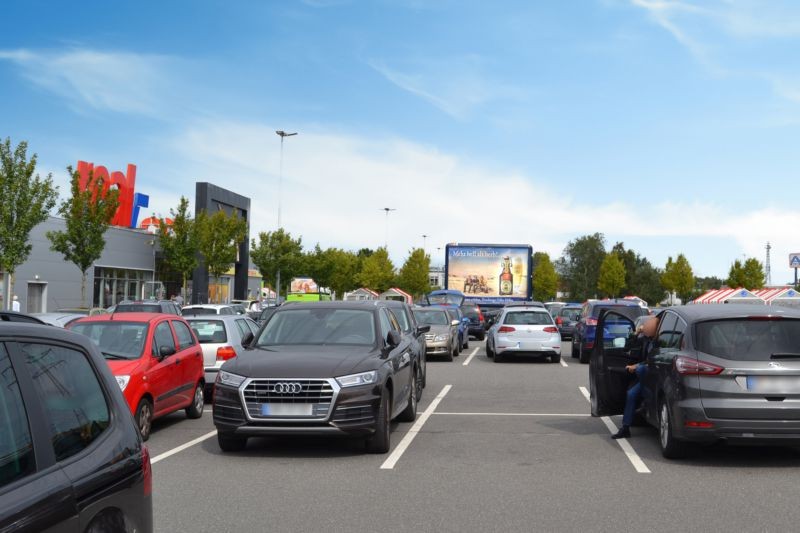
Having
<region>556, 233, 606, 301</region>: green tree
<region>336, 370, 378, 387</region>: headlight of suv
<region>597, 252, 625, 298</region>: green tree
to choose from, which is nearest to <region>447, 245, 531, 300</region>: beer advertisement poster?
<region>336, 370, 378, 387</region>: headlight of suv

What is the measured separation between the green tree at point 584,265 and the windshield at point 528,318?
429 ft

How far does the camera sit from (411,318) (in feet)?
50.9

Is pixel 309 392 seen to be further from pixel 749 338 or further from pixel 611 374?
pixel 749 338

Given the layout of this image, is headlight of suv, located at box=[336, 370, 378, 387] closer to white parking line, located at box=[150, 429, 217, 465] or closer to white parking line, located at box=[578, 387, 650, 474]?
white parking line, located at box=[150, 429, 217, 465]

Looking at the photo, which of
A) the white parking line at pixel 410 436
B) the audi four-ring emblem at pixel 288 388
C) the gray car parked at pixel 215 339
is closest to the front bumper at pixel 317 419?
the audi four-ring emblem at pixel 288 388

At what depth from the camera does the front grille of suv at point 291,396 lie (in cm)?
911

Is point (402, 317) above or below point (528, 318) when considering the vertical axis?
above

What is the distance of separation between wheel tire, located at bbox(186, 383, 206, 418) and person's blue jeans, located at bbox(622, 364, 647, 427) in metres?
6.11

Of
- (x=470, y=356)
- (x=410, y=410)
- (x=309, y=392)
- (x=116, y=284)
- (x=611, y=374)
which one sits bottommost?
(x=470, y=356)

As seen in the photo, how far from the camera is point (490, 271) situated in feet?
137

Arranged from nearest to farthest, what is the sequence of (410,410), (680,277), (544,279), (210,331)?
1. (410,410)
2. (210,331)
3. (680,277)
4. (544,279)

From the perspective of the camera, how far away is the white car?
953 inches

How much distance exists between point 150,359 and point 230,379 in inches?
76.8

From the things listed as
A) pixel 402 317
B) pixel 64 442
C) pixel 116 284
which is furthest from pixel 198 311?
pixel 116 284
